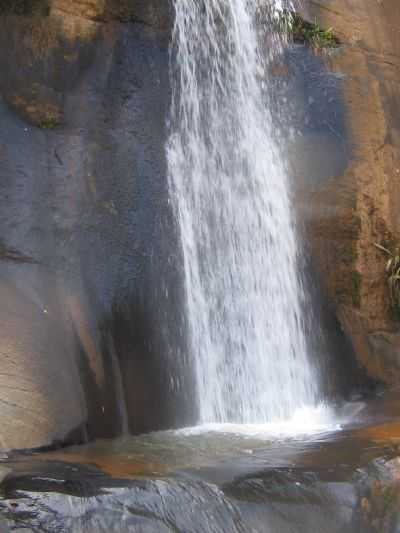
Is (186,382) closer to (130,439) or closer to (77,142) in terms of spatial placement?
(130,439)

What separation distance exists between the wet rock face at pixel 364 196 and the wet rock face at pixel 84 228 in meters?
2.09

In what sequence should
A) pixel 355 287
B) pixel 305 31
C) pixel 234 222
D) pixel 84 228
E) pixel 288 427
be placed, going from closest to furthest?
pixel 84 228, pixel 288 427, pixel 234 222, pixel 355 287, pixel 305 31

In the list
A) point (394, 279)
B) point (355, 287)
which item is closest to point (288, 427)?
point (355, 287)

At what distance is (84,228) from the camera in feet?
20.4

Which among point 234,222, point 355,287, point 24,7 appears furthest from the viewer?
point 355,287

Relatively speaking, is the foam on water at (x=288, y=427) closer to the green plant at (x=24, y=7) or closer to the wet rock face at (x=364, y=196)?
the wet rock face at (x=364, y=196)

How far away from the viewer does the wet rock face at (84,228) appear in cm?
544

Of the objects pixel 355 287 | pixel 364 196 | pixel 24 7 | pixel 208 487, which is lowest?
pixel 208 487

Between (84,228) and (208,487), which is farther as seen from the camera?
(84,228)

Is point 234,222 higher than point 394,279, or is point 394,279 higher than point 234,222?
point 234,222

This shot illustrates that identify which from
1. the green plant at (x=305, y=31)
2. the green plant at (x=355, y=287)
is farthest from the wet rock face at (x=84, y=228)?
the green plant at (x=355, y=287)

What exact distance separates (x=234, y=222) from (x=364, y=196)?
174 cm

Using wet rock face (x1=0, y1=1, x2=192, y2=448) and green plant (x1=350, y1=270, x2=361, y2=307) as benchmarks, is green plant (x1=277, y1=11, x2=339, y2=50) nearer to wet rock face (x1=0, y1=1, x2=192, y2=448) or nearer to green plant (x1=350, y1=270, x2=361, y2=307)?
wet rock face (x1=0, y1=1, x2=192, y2=448)

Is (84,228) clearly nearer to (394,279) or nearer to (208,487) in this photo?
(208,487)
